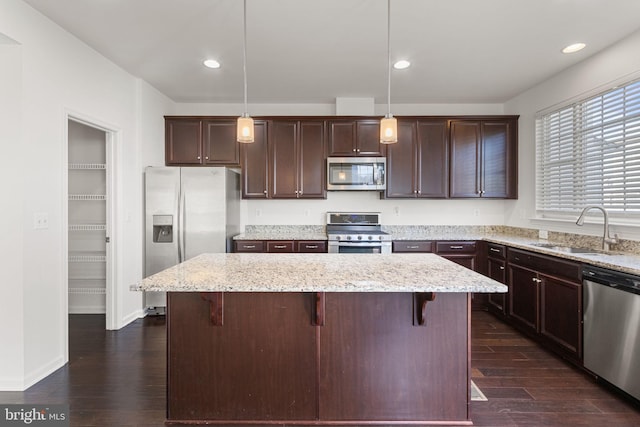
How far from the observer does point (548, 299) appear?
278 centimetres

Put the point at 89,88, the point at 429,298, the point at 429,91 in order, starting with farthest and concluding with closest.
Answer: the point at 429,91, the point at 89,88, the point at 429,298

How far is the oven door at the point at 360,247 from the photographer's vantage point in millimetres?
3830

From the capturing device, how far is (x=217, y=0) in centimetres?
221

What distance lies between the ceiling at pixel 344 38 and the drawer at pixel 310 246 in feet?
6.27

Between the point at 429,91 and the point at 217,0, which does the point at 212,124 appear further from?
the point at 429,91

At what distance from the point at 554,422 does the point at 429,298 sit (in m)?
1.15

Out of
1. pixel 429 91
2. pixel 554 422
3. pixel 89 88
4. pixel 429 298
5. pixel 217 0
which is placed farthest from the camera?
pixel 429 91

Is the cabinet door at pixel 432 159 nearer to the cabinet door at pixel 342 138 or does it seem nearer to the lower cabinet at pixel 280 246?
the cabinet door at pixel 342 138

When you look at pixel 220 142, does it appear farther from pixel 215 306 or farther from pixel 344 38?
pixel 215 306

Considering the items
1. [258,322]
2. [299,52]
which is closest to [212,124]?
[299,52]

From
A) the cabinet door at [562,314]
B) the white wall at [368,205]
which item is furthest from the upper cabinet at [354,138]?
the cabinet door at [562,314]

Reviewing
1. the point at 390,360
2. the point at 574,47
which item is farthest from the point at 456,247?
the point at 390,360

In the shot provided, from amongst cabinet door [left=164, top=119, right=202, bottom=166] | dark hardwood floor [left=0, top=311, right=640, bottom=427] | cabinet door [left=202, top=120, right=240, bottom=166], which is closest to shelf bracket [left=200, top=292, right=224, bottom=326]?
dark hardwood floor [left=0, top=311, right=640, bottom=427]

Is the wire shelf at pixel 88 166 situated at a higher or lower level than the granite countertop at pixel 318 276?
higher
